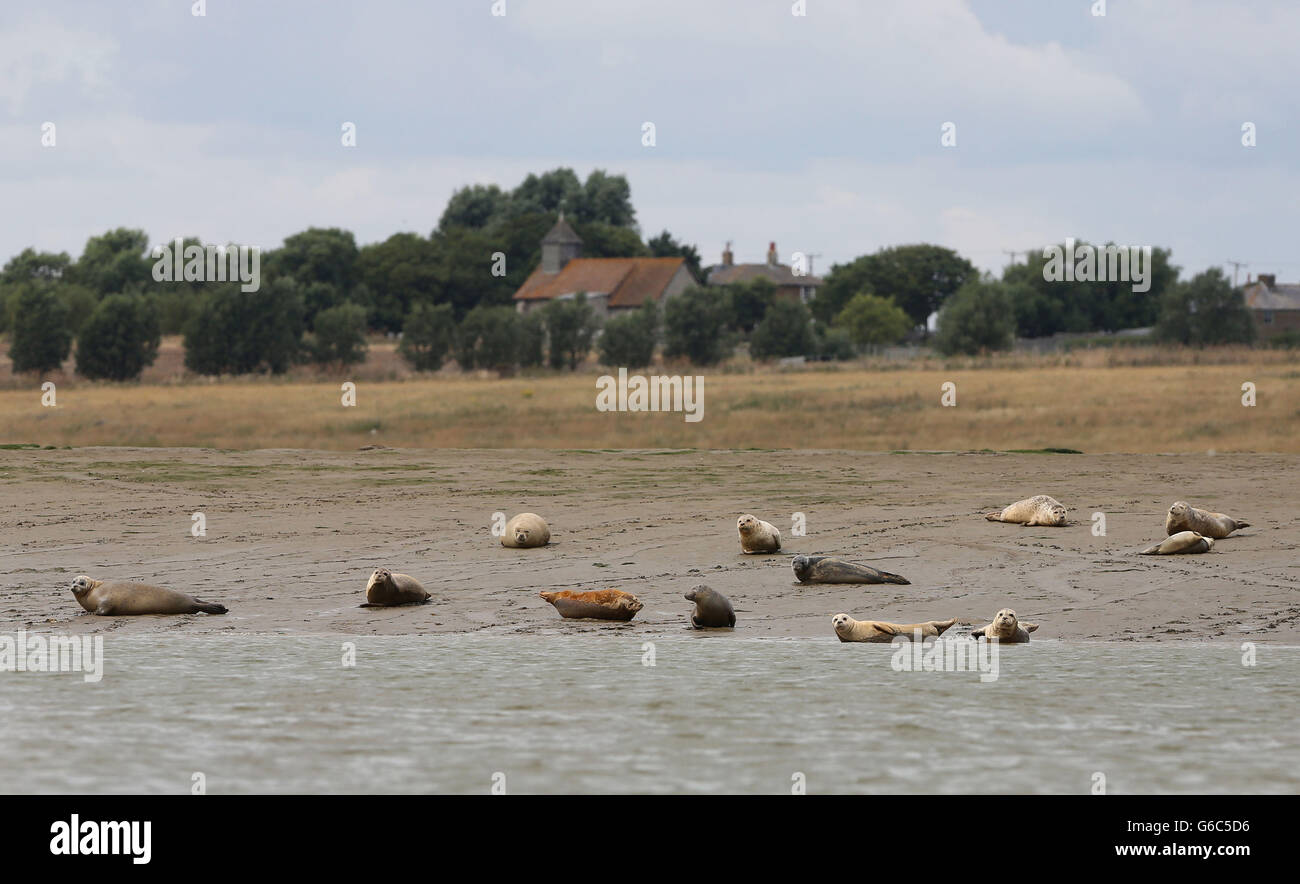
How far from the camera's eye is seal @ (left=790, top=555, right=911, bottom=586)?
50.9 feet

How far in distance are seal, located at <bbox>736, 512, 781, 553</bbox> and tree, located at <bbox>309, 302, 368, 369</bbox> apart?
5467 centimetres

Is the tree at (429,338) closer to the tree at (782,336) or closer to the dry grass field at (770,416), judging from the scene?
the dry grass field at (770,416)

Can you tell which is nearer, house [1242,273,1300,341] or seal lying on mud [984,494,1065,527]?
seal lying on mud [984,494,1065,527]

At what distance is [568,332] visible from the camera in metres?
67.9

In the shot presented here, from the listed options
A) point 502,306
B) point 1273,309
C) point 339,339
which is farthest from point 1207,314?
point 1273,309

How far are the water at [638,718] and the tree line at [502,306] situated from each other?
Result: 2797 centimetres

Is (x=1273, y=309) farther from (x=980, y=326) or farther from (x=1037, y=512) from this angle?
(x=1037, y=512)

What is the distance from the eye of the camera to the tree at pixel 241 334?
68812mm

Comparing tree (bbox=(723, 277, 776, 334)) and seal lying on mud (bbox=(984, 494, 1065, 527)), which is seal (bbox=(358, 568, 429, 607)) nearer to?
seal lying on mud (bbox=(984, 494, 1065, 527))

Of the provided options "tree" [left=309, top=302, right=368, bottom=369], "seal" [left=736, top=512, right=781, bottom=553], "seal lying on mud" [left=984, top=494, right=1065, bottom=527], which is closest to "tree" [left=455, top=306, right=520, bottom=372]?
"tree" [left=309, top=302, right=368, bottom=369]
